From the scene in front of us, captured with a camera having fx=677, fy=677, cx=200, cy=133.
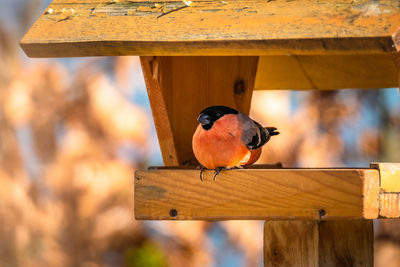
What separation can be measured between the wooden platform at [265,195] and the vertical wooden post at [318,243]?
0.97 feet

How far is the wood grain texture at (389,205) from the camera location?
2127mm

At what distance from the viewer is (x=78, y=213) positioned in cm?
489

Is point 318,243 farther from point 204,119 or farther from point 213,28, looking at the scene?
point 213,28

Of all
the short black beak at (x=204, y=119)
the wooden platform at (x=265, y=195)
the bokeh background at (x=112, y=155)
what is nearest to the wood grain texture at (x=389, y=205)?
the wooden platform at (x=265, y=195)

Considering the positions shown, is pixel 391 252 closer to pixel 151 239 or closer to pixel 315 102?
pixel 315 102

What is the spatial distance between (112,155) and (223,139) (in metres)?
2.57

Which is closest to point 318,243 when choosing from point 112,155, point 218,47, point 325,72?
point 218,47

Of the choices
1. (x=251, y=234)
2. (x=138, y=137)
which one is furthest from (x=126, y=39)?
(x=251, y=234)

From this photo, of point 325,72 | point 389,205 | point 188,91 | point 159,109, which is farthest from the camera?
point 325,72

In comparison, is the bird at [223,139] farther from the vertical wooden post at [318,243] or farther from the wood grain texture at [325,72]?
the wood grain texture at [325,72]

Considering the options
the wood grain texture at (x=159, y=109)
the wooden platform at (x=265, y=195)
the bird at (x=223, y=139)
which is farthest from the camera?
the wood grain texture at (x=159, y=109)

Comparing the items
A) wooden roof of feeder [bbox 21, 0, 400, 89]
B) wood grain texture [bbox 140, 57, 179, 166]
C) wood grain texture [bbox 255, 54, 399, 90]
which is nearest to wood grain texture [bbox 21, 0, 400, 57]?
wooden roof of feeder [bbox 21, 0, 400, 89]

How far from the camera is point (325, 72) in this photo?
3.52 meters

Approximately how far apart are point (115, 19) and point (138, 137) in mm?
2647
